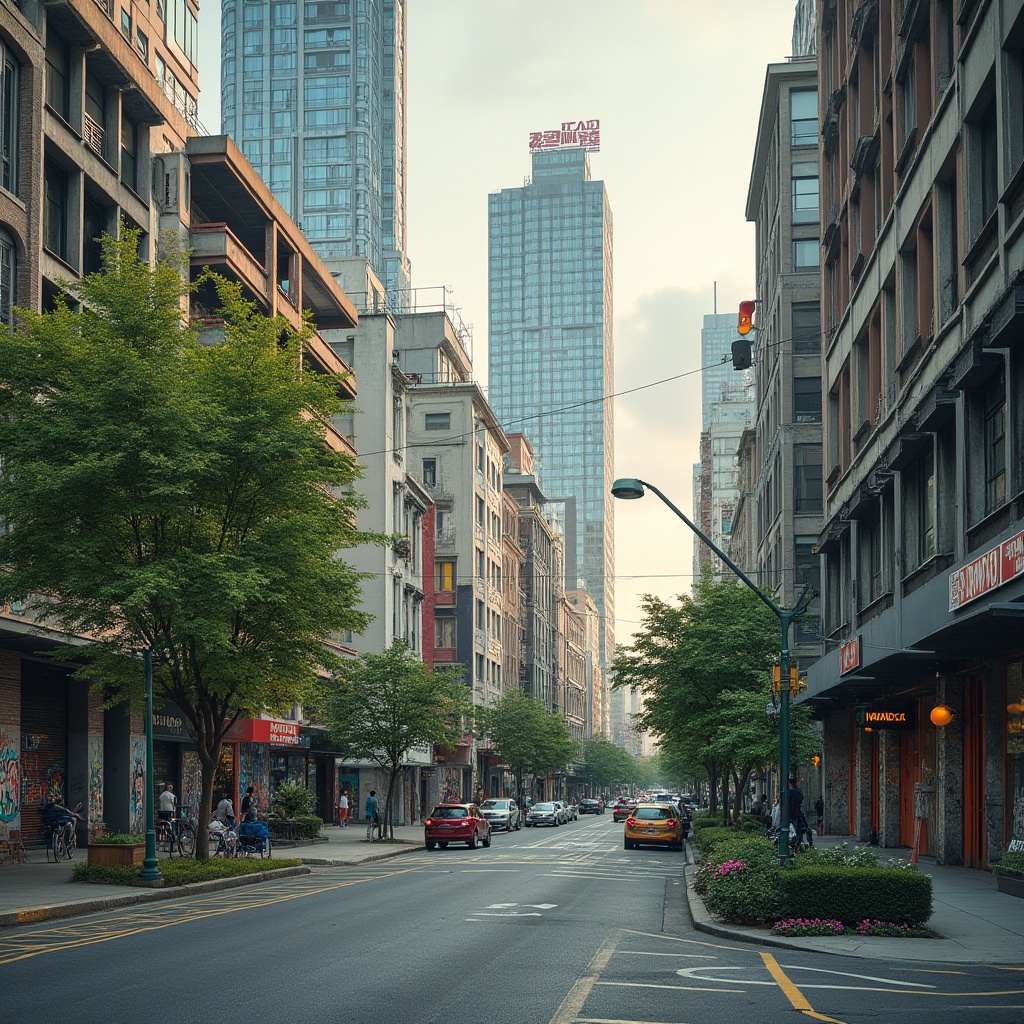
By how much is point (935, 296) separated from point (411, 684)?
27.0 metres

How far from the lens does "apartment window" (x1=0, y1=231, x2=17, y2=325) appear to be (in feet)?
103

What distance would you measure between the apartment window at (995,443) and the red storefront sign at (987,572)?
2.36m

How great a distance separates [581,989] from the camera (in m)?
12.9

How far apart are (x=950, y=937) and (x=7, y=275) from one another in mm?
24928

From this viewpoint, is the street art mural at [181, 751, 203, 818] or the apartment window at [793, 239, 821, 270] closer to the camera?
the street art mural at [181, 751, 203, 818]

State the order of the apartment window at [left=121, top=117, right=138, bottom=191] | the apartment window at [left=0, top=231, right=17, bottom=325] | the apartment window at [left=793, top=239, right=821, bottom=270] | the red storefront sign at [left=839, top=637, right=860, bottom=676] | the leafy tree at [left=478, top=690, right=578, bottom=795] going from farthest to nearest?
the leafy tree at [left=478, top=690, right=578, bottom=795] → the apartment window at [left=793, top=239, right=821, bottom=270] → the apartment window at [left=121, top=117, right=138, bottom=191] → the red storefront sign at [left=839, top=637, right=860, bottom=676] → the apartment window at [left=0, top=231, right=17, bottom=325]

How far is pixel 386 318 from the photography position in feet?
241

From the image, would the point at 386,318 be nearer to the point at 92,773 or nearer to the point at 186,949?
the point at 92,773

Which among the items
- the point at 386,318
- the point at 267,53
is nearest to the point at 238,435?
the point at 386,318

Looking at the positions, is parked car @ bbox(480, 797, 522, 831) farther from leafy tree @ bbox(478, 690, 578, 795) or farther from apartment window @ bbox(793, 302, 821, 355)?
apartment window @ bbox(793, 302, 821, 355)

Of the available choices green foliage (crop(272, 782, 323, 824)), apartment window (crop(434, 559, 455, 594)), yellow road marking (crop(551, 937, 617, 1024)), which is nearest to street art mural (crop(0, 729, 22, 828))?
green foliage (crop(272, 782, 323, 824))

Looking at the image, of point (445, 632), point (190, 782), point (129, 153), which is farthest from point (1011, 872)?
point (445, 632)

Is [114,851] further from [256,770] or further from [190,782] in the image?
[256,770]

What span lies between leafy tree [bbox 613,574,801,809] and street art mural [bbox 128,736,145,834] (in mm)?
15846
